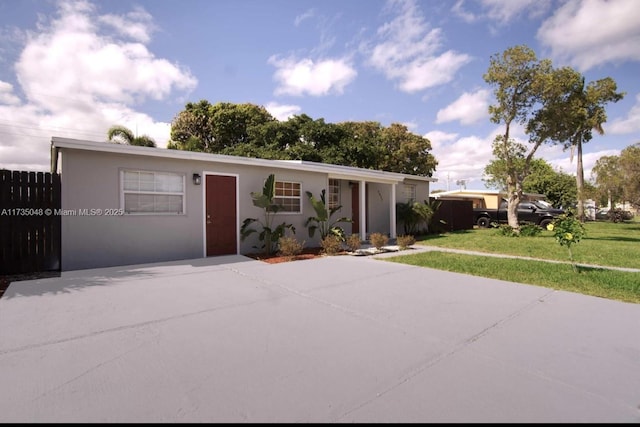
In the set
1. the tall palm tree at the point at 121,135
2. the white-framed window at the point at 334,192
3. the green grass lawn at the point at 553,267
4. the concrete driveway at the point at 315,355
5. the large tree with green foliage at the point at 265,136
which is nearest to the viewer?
the concrete driveway at the point at 315,355

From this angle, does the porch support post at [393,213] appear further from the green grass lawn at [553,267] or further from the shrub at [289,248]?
the shrub at [289,248]

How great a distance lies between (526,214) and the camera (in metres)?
20.0

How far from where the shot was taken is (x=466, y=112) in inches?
803

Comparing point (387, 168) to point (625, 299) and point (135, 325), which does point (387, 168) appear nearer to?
point (625, 299)

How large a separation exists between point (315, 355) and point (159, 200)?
6.90 m

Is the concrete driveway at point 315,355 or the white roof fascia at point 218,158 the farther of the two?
the white roof fascia at point 218,158

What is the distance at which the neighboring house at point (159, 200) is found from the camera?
714 cm

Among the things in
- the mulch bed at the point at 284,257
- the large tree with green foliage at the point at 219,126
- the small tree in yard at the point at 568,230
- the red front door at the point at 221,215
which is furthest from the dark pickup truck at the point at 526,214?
the red front door at the point at 221,215

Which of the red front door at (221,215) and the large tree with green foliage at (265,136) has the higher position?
the large tree with green foliage at (265,136)

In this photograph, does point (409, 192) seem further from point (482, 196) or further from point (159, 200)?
→ point (482, 196)

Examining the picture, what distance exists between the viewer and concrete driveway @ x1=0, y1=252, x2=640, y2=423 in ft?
7.41

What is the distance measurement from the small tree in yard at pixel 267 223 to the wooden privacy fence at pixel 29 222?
4451 mm

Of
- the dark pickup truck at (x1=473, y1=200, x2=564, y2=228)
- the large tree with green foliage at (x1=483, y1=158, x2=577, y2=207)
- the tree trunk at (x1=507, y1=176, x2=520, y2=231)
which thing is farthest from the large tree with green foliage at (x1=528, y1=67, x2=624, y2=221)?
the large tree with green foliage at (x1=483, y1=158, x2=577, y2=207)

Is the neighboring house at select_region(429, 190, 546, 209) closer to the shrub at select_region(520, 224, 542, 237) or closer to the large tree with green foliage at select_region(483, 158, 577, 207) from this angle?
the large tree with green foliage at select_region(483, 158, 577, 207)
